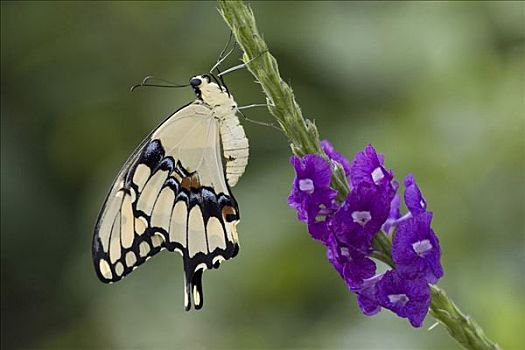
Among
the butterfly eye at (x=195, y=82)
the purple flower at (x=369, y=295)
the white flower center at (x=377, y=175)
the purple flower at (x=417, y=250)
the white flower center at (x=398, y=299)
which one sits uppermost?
the butterfly eye at (x=195, y=82)

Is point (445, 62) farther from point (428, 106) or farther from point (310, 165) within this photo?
point (310, 165)

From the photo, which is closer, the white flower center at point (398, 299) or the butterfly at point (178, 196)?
the white flower center at point (398, 299)

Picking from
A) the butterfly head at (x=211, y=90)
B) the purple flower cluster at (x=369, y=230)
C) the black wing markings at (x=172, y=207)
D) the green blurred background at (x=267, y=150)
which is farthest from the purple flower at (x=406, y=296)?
the green blurred background at (x=267, y=150)

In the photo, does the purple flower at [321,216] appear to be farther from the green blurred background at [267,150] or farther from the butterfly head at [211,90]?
the green blurred background at [267,150]

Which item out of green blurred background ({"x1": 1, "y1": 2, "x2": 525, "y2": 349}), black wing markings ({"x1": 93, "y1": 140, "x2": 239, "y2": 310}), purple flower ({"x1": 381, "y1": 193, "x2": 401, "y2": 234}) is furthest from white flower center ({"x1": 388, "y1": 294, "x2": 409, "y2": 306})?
green blurred background ({"x1": 1, "y1": 2, "x2": 525, "y2": 349})

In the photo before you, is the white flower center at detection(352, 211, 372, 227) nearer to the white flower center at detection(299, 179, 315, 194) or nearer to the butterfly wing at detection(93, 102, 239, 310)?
the white flower center at detection(299, 179, 315, 194)

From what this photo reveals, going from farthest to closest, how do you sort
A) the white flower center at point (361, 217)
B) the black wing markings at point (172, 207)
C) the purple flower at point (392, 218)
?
the black wing markings at point (172, 207) < the purple flower at point (392, 218) < the white flower center at point (361, 217)

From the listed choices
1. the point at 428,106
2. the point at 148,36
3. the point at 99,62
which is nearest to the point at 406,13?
the point at 428,106
